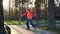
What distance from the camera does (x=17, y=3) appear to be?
2794 centimetres

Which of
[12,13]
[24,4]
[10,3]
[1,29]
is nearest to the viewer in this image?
[1,29]

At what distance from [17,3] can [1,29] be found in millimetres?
18510

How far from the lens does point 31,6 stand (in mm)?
28547

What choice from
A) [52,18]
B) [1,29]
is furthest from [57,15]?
[1,29]

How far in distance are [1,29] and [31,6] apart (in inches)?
753

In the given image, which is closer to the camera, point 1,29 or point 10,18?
point 1,29

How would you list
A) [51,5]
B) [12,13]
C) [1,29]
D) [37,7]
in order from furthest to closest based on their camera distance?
[12,13]
[37,7]
[51,5]
[1,29]

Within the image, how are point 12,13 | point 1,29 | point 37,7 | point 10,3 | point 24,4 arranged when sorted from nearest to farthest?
point 1,29, point 37,7, point 24,4, point 10,3, point 12,13

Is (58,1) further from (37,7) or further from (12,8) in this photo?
(12,8)

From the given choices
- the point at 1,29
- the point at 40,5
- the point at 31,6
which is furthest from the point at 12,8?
the point at 1,29

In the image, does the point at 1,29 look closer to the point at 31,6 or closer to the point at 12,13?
the point at 31,6

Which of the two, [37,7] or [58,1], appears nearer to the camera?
[37,7]

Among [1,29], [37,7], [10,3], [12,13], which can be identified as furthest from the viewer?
[12,13]

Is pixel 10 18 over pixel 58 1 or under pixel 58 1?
under
